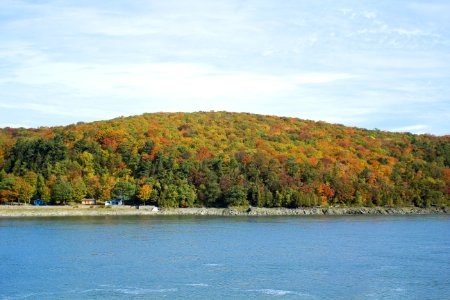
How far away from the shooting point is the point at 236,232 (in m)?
64.8

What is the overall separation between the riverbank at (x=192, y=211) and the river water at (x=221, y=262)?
22.1 meters

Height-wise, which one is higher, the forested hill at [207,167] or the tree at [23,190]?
the forested hill at [207,167]

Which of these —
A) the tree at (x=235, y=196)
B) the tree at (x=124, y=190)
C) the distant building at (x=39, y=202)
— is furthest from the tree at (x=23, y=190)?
the tree at (x=235, y=196)

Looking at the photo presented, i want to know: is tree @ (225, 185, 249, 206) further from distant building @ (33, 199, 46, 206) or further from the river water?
distant building @ (33, 199, 46, 206)

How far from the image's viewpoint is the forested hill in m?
101

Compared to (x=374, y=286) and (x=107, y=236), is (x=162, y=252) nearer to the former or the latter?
(x=107, y=236)

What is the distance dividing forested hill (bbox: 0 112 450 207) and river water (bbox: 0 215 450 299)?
103ft

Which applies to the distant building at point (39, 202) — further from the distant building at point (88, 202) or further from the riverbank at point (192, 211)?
the distant building at point (88, 202)

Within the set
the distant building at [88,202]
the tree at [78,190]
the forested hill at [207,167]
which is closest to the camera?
the tree at [78,190]

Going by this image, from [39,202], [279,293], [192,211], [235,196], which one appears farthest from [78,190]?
[279,293]

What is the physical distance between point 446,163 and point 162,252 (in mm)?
98248

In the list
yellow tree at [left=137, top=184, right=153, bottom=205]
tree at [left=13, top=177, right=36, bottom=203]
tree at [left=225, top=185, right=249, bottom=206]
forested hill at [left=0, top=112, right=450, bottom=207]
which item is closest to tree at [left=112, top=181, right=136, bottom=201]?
forested hill at [left=0, top=112, right=450, bottom=207]

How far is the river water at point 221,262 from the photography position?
110 ft

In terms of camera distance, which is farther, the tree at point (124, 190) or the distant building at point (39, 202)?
the tree at point (124, 190)
